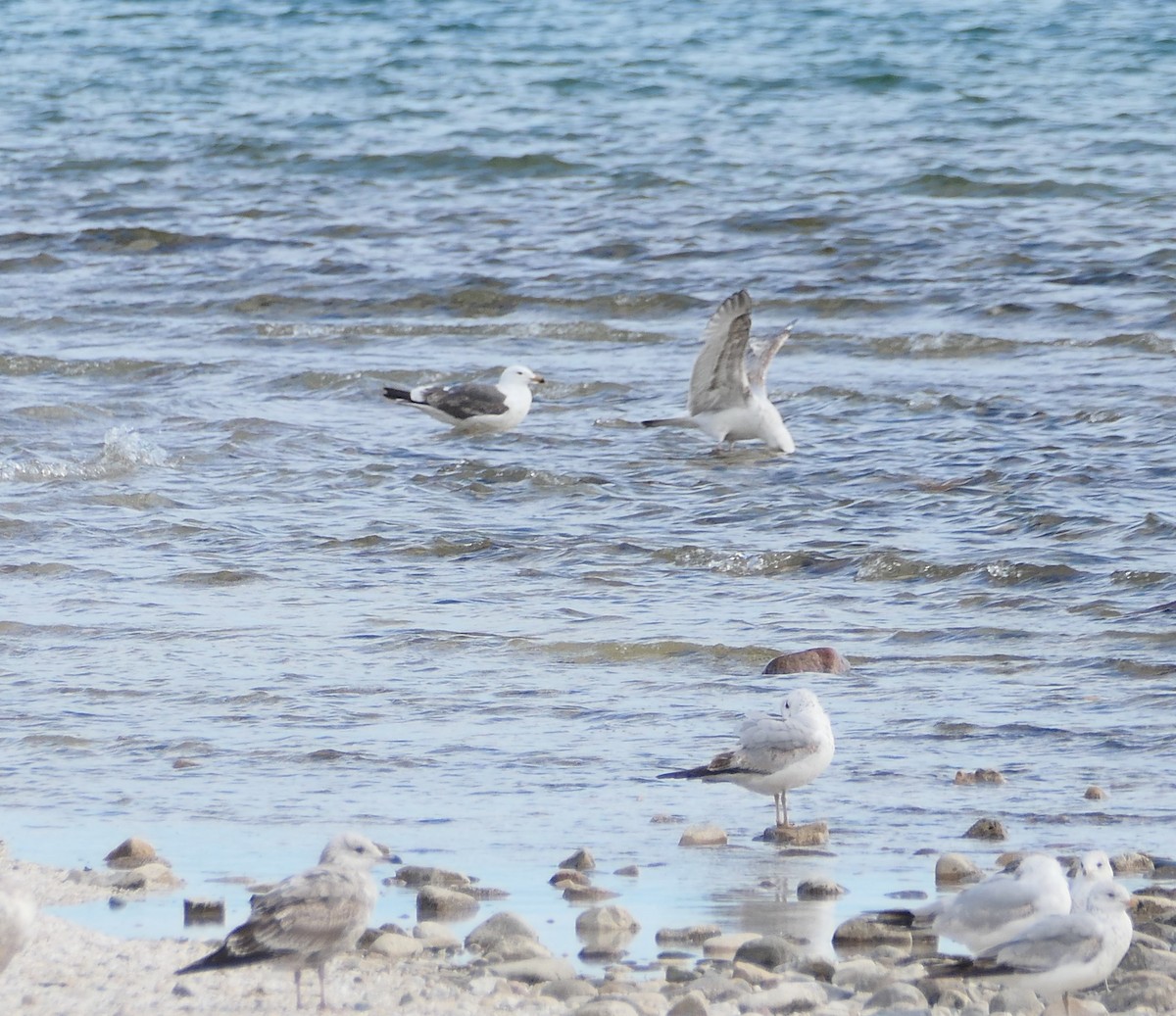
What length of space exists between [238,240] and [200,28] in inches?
733

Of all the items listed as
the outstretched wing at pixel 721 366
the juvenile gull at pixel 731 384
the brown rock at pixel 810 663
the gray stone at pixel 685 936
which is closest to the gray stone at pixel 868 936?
the gray stone at pixel 685 936

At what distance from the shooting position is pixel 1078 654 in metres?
6.96

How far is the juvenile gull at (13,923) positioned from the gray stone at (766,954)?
1.46 m

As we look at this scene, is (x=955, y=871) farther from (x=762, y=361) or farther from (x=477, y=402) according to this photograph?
(x=762, y=361)

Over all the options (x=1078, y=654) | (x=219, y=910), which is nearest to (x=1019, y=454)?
(x=1078, y=654)

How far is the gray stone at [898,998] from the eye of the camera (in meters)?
3.99

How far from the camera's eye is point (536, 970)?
422cm

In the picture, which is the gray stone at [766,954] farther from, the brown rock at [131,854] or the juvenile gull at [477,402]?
the juvenile gull at [477,402]

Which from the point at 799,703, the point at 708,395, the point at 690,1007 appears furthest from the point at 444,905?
the point at 708,395

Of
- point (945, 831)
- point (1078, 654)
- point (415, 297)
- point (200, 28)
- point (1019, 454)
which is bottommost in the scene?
point (945, 831)

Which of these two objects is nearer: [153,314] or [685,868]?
[685,868]


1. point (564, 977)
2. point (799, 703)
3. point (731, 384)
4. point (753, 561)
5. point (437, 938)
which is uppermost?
point (731, 384)

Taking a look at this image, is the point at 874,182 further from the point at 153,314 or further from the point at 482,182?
the point at 153,314

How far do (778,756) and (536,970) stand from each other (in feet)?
4.26
